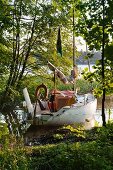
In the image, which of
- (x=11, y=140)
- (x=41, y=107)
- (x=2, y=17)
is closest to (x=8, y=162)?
(x=11, y=140)

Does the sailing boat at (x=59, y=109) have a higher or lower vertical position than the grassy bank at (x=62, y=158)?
higher

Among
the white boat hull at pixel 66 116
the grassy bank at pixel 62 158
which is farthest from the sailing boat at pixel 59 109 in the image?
the grassy bank at pixel 62 158

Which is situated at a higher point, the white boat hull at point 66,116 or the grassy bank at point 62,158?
the white boat hull at point 66,116

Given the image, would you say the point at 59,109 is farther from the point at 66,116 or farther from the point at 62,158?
the point at 62,158

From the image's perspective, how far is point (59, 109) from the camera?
70.8 feet

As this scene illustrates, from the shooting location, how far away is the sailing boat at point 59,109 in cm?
2092

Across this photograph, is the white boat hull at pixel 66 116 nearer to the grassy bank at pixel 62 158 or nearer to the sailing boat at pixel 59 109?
the sailing boat at pixel 59 109

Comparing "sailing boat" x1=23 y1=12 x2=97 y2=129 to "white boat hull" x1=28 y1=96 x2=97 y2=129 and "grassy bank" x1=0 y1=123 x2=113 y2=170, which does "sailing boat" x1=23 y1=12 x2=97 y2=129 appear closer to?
"white boat hull" x1=28 y1=96 x2=97 y2=129

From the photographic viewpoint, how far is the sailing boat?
20.9 meters

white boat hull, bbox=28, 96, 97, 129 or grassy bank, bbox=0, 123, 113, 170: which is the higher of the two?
white boat hull, bbox=28, 96, 97, 129

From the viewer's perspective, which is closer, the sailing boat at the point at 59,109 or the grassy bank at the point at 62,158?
the grassy bank at the point at 62,158

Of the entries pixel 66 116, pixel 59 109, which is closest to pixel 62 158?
pixel 66 116

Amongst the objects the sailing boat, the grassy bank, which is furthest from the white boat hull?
the grassy bank

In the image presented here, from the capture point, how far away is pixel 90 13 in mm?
6992
